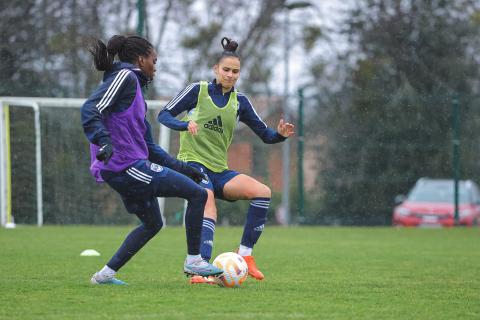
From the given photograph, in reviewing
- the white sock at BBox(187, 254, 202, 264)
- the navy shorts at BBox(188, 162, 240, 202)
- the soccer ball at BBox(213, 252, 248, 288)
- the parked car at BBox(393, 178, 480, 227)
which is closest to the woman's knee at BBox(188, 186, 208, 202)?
the white sock at BBox(187, 254, 202, 264)

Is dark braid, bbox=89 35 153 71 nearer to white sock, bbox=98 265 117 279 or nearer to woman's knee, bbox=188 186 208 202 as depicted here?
woman's knee, bbox=188 186 208 202

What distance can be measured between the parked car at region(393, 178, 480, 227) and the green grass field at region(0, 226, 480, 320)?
200 inches

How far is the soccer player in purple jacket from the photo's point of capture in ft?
20.2

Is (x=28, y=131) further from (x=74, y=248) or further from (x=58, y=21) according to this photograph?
(x=74, y=248)

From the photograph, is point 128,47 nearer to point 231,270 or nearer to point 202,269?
point 202,269

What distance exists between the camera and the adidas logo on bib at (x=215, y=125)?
7.70 m

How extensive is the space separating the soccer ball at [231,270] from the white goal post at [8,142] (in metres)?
9.14

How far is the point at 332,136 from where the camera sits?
57.2ft

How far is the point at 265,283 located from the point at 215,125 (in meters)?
1.39

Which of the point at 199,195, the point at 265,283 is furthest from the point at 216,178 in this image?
the point at 199,195

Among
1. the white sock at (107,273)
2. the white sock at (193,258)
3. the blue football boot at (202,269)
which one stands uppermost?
the white sock at (193,258)

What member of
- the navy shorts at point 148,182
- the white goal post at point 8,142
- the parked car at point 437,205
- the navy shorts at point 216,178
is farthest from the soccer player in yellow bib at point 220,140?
the parked car at point 437,205

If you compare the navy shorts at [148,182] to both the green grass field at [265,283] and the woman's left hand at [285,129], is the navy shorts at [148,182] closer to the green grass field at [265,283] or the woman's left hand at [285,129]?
the green grass field at [265,283]

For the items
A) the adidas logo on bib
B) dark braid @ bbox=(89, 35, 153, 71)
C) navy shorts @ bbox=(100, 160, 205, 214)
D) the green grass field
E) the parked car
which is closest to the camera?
the green grass field
